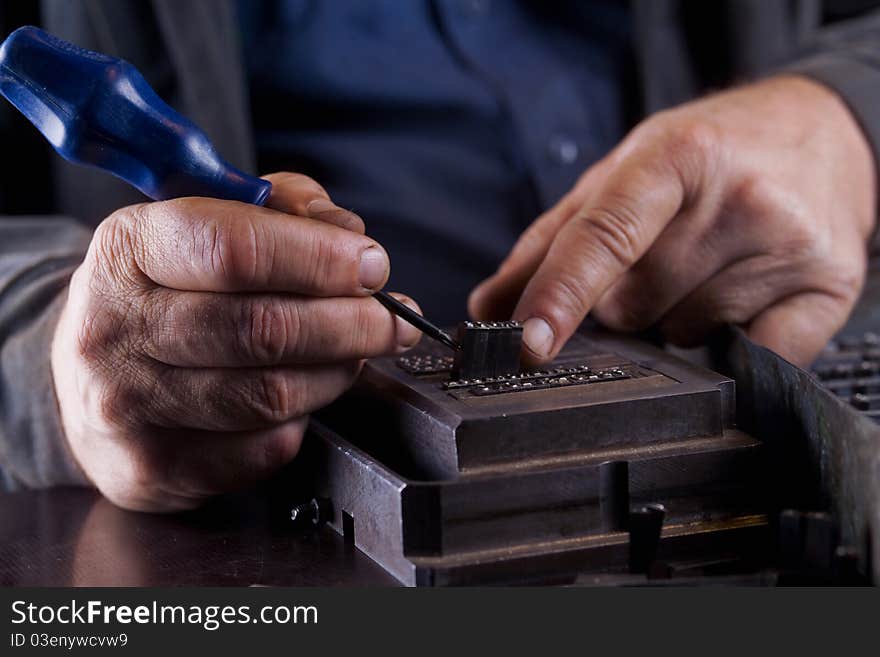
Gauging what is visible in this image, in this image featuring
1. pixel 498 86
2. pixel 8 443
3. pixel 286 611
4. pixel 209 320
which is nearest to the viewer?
pixel 286 611

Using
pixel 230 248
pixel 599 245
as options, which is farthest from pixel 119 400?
pixel 599 245

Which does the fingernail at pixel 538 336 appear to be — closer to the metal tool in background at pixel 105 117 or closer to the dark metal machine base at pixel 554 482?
the dark metal machine base at pixel 554 482

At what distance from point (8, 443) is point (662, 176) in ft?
1.76

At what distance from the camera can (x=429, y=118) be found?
4.01ft

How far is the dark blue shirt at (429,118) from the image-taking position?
119 centimetres

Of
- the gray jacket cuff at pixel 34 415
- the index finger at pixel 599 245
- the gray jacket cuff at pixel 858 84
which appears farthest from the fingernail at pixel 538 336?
the gray jacket cuff at pixel 858 84

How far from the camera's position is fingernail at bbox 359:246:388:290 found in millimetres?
562

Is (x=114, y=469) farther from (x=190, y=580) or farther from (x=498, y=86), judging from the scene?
(x=498, y=86)

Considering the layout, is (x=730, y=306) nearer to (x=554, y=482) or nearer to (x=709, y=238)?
(x=709, y=238)

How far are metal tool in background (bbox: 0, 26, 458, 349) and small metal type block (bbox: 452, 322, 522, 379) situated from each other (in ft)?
0.53

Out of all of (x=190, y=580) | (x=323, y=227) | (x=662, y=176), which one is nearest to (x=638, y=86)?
(x=662, y=176)

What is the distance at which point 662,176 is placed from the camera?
80 cm

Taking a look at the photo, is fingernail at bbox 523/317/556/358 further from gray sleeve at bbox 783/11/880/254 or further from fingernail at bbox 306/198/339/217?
gray sleeve at bbox 783/11/880/254

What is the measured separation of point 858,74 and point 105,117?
2.65ft
